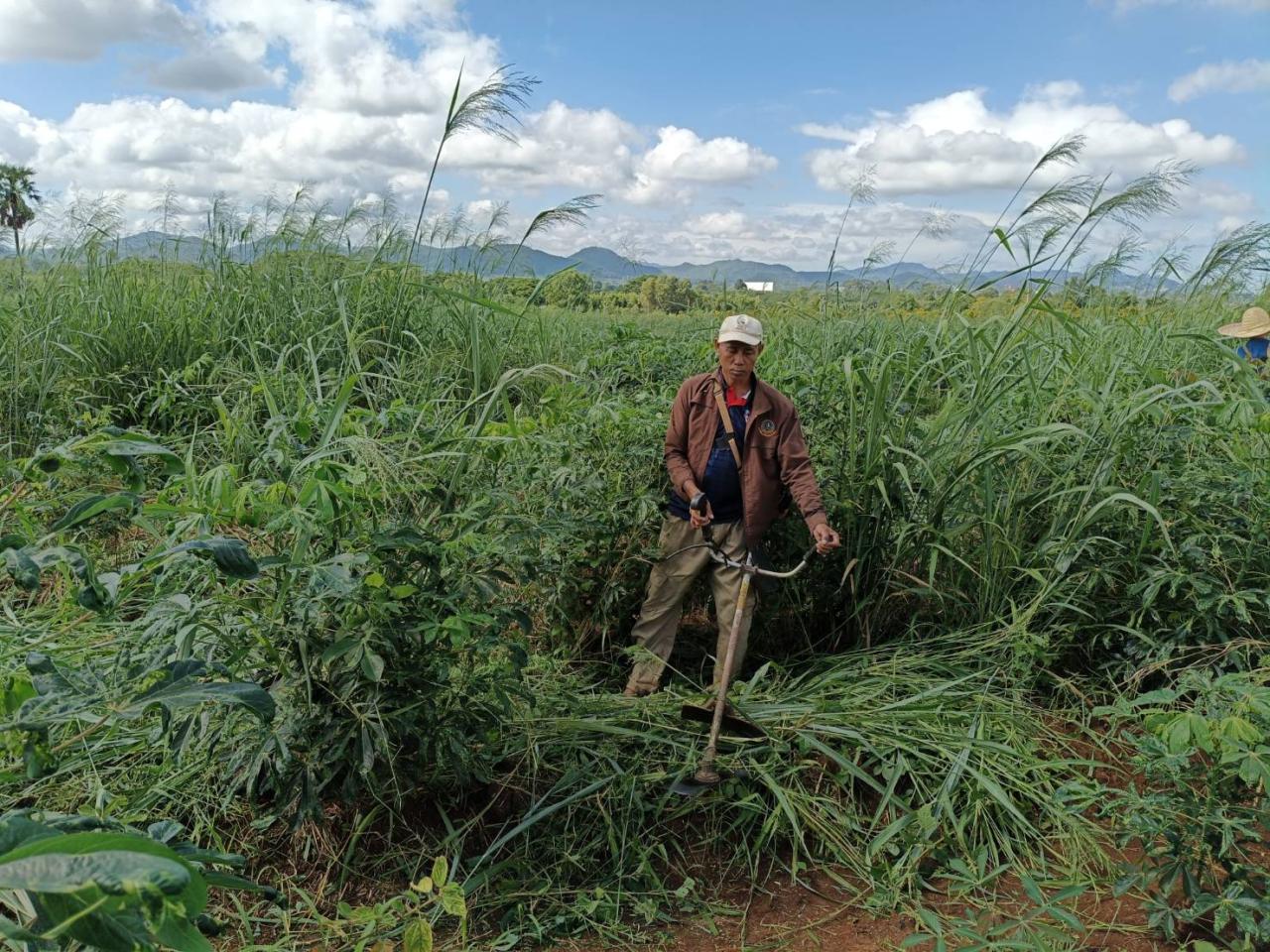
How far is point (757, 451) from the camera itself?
3.51m

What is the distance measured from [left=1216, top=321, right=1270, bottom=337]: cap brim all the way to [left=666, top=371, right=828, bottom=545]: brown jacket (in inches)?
118

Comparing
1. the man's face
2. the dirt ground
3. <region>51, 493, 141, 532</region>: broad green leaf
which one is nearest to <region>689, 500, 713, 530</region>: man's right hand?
the man's face

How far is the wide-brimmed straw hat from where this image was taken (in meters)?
5.04

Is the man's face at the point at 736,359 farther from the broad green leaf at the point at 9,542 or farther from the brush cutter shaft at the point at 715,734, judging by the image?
the broad green leaf at the point at 9,542

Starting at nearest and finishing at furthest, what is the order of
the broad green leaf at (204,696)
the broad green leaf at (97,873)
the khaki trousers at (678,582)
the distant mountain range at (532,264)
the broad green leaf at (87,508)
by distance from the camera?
the broad green leaf at (97,873), the broad green leaf at (204,696), the broad green leaf at (87,508), the khaki trousers at (678,582), the distant mountain range at (532,264)

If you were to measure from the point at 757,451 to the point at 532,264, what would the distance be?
2.29 m

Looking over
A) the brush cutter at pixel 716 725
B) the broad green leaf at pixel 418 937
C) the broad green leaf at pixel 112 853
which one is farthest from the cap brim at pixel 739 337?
the broad green leaf at pixel 112 853

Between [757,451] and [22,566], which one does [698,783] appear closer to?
[757,451]

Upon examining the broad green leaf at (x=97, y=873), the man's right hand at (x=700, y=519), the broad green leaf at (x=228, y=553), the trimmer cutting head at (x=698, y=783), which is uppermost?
the broad green leaf at (x=228, y=553)

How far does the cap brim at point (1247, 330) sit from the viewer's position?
503 cm

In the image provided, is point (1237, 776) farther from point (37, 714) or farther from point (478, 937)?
point (37, 714)

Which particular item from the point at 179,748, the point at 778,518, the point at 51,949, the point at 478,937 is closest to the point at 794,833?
the point at 478,937

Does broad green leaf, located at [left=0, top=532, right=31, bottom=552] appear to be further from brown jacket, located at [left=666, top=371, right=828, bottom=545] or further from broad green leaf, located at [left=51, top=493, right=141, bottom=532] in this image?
brown jacket, located at [left=666, top=371, right=828, bottom=545]

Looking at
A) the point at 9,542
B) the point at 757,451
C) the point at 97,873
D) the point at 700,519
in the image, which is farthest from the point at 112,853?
the point at 757,451
